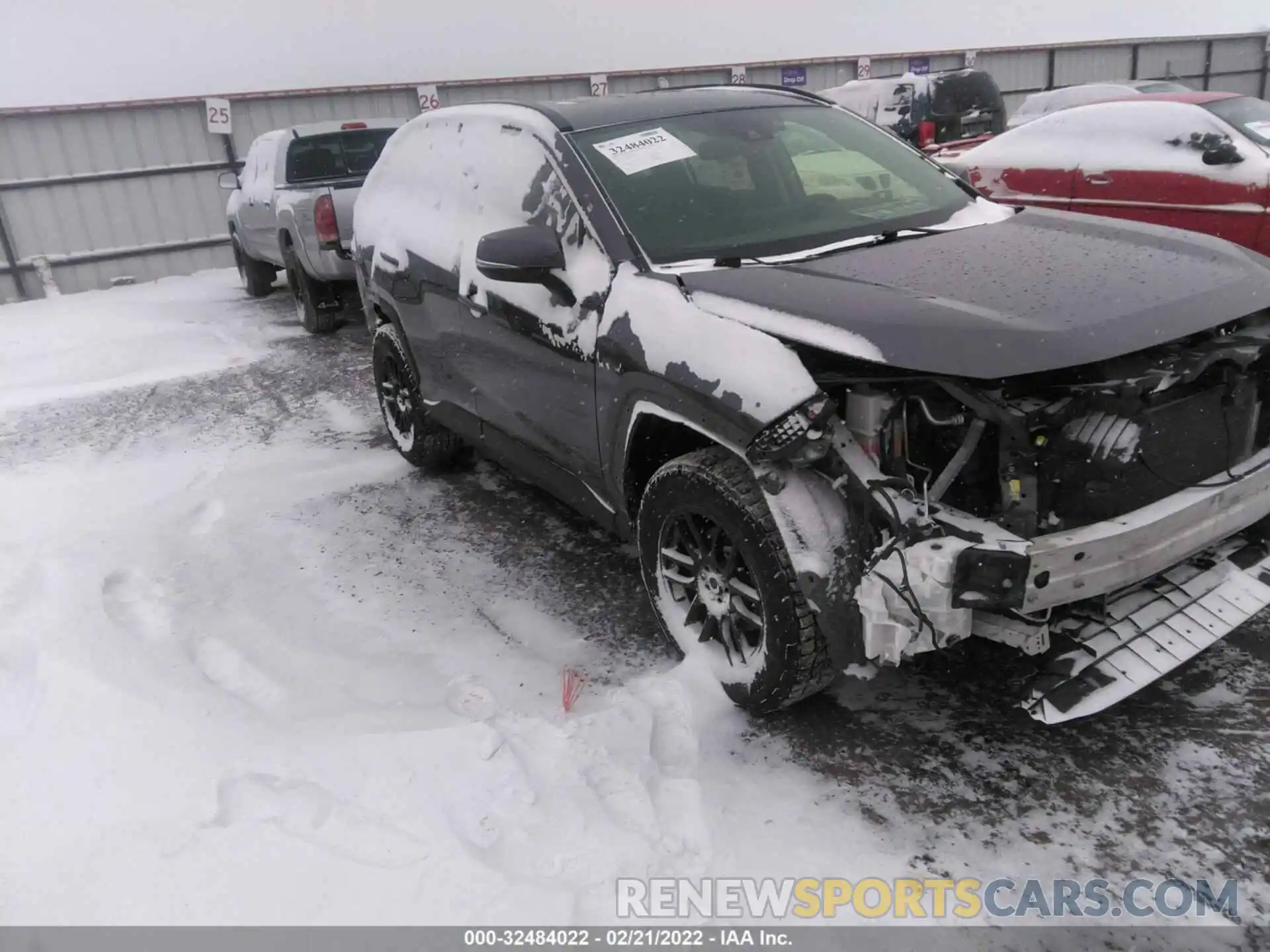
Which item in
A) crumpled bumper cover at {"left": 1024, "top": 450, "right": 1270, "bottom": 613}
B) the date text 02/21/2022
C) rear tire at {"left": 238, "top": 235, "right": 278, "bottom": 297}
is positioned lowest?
the date text 02/21/2022

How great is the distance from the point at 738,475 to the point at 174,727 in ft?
6.48

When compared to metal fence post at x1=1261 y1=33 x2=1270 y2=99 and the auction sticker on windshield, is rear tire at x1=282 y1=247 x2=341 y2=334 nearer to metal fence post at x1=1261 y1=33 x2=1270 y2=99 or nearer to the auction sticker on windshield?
the auction sticker on windshield

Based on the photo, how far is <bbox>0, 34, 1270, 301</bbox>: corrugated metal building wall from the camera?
1348 cm

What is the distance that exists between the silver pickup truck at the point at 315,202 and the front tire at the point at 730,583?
249 inches

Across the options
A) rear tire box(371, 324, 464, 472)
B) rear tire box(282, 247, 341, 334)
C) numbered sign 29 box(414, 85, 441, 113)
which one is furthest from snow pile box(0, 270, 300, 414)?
numbered sign 29 box(414, 85, 441, 113)

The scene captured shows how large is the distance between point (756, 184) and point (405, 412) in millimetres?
2597

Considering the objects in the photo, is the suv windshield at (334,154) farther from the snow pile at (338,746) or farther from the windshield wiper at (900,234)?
the windshield wiper at (900,234)

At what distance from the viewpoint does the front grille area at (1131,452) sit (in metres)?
2.51

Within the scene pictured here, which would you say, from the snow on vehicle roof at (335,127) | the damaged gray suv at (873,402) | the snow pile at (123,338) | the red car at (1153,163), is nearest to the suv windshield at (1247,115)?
the red car at (1153,163)

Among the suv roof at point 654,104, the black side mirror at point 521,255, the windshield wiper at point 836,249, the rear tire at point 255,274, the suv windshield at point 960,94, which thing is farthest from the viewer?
the suv windshield at point 960,94

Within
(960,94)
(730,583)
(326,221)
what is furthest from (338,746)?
(960,94)

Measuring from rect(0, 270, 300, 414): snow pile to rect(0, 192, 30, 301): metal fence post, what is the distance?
86 centimetres

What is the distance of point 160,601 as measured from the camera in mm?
3982

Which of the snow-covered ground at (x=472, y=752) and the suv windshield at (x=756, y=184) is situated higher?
the suv windshield at (x=756, y=184)
